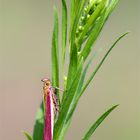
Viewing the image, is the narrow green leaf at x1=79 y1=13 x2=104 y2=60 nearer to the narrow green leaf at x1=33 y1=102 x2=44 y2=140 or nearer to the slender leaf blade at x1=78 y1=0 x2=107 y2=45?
the slender leaf blade at x1=78 y1=0 x2=107 y2=45

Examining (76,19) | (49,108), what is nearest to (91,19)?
(76,19)

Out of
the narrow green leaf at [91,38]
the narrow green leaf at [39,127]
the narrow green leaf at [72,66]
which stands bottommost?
the narrow green leaf at [39,127]

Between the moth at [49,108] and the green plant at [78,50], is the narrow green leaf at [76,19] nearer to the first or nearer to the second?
the green plant at [78,50]

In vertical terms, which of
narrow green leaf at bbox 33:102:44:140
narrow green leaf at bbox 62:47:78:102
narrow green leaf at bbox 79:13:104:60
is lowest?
narrow green leaf at bbox 33:102:44:140

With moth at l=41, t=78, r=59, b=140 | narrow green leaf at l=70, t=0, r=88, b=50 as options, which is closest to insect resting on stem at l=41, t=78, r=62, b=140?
moth at l=41, t=78, r=59, b=140

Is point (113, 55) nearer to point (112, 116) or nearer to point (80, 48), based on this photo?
point (112, 116)

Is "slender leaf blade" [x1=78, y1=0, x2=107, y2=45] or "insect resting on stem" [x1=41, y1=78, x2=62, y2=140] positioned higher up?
"slender leaf blade" [x1=78, y1=0, x2=107, y2=45]

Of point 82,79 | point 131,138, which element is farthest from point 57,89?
point 131,138

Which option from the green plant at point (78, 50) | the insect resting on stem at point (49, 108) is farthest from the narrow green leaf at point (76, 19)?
the insect resting on stem at point (49, 108)
